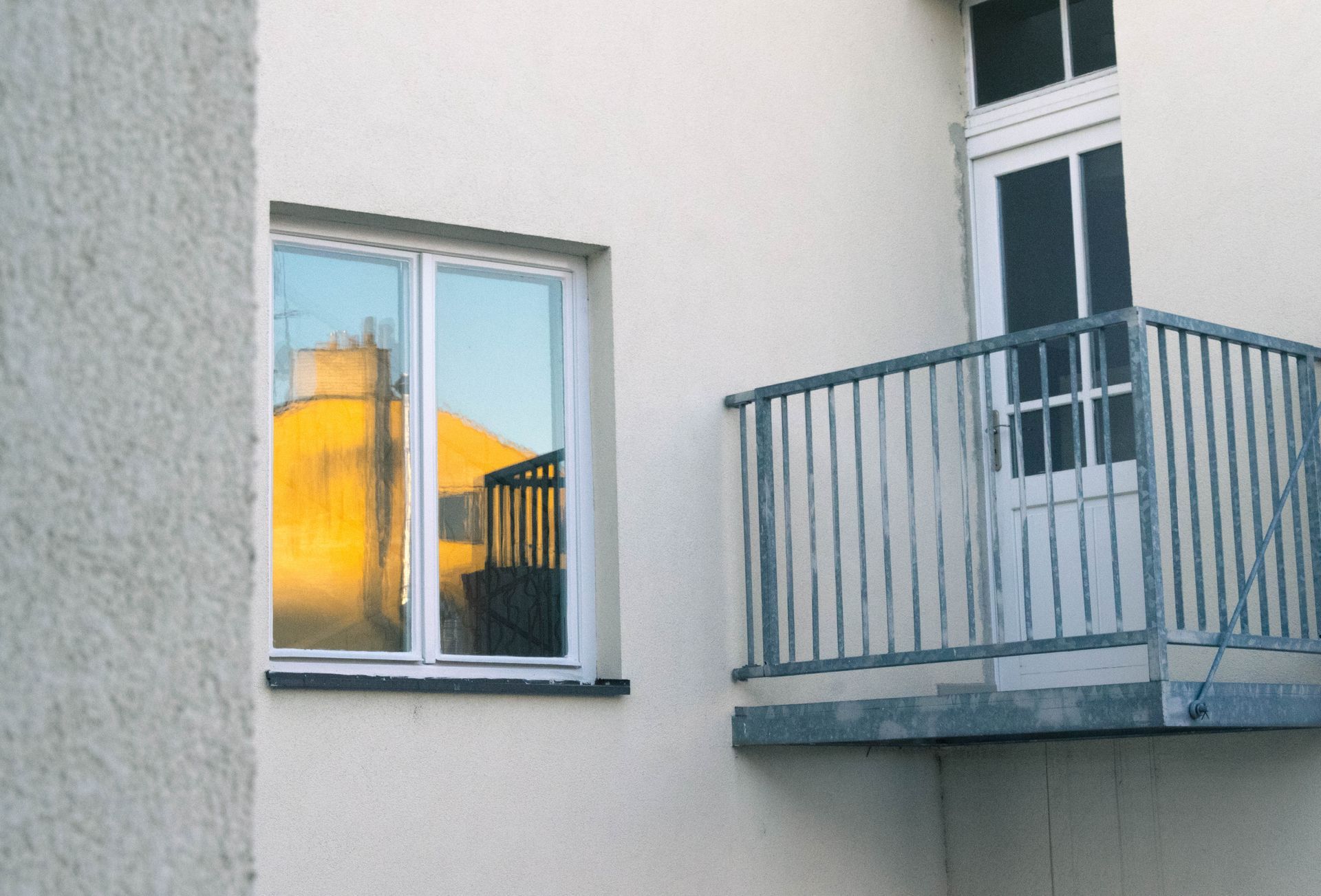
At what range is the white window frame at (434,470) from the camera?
16.4 feet

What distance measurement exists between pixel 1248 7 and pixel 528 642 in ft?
10.9

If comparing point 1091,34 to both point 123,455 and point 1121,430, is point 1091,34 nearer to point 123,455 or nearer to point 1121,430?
point 1121,430

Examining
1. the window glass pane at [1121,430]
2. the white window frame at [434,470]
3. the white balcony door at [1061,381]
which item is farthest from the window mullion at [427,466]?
the window glass pane at [1121,430]

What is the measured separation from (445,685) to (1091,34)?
3.65 meters

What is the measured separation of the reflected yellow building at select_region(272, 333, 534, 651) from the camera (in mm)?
4918

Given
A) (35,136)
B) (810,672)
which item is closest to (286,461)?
(810,672)

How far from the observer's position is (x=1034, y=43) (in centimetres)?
672

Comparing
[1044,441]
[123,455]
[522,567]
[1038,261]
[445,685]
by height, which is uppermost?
[1038,261]

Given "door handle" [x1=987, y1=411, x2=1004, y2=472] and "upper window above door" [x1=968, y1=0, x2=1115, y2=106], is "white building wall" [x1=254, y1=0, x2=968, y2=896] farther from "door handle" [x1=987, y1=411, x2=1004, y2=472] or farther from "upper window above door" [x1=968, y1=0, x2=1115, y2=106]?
"door handle" [x1=987, y1=411, x2=1004, y2=472]

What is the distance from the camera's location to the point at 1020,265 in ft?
21.9

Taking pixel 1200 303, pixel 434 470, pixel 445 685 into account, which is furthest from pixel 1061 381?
pixel 445 685

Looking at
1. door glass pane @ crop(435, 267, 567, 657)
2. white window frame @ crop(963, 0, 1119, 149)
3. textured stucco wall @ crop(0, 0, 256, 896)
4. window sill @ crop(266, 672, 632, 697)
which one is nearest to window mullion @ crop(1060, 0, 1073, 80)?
white window frame @ crop(963, 0, 1119, 149)

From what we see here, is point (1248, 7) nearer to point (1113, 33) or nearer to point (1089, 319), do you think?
point (1113, 33)

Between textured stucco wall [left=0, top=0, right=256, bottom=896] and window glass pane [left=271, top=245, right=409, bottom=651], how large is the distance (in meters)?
3.96
